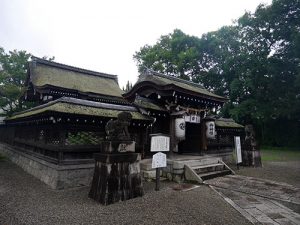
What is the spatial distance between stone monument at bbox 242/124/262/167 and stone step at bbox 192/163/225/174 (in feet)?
12.5

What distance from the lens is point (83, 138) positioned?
9.08 meters

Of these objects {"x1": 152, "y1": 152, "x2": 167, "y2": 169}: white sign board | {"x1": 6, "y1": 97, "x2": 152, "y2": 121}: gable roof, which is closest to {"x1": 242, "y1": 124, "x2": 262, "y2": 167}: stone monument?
{"x1": 6, "y1": 97, "x2": 152, "y2": 121}: gable roof

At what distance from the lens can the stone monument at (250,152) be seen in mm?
13781

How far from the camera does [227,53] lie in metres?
28.4

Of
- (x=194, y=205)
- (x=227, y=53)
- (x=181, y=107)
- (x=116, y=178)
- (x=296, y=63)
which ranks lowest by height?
(x=194, y=205)

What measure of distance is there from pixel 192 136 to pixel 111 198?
27.2 feet

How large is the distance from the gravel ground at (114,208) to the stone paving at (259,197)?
399 mm

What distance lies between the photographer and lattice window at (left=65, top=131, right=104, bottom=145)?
8.73 meters

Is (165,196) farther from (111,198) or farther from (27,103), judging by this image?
(27,103)

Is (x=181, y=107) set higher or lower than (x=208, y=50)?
lower

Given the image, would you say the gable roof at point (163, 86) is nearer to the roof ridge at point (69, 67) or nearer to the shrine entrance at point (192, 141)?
the shrine entrance at point (192, 141)

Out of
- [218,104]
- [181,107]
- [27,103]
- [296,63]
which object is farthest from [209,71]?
[27,103]

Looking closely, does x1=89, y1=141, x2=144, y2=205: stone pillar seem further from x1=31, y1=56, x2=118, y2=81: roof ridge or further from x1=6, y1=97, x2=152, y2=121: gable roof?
x1=31, y1=56, x2=118, y2=81: roof ridge

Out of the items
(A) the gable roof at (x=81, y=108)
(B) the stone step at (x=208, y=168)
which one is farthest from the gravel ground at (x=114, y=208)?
(A) the gable roof at (x=81, y=108)
